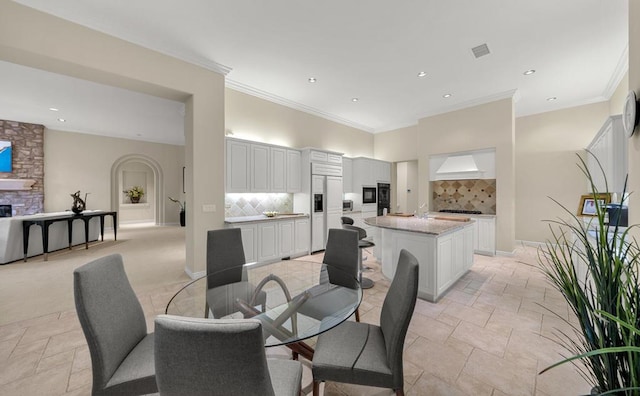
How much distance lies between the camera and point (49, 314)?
8.66ft

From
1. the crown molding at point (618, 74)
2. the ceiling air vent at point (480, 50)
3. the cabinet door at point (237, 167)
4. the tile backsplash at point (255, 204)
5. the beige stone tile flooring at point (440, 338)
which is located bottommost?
the beige stone tile flooring at point (440, 338)

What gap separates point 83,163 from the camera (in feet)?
24.0

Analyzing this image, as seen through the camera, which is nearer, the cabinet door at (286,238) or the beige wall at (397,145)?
the cabinet door at (286,238)

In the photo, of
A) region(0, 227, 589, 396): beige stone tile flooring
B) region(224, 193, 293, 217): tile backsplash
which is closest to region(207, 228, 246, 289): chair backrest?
region(0, 227, 589, 396): beige stone tile flooring

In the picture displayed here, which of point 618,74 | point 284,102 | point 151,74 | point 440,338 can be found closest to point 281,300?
point 440,338

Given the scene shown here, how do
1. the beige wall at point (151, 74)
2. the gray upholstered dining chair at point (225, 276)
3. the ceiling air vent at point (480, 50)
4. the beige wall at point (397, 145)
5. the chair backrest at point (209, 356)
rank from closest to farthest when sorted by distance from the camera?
1. the chair backrest at point (209, 356)
2. the gray upholstered dining chair at point (225, 276)
3. the beige wall at point (151, 74)
4. the ceiling air vent at point (480, 50)
5. the beige wall at point (397, 145)

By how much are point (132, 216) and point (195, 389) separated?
11440 millimetres

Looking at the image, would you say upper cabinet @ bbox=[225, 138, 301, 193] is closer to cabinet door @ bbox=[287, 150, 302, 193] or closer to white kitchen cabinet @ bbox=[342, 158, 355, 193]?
cabinet door @ bbox=[287, 150, 302, 193]

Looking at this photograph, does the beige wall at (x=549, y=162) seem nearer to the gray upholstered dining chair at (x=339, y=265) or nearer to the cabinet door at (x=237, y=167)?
the gray upholstered dining chair at (x=339, y=265)

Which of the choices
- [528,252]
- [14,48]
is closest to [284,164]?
[14,48]

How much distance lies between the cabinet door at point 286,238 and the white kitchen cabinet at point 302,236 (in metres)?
0.10

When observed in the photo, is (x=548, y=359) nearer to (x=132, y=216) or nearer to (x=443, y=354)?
(x=443, y=354)

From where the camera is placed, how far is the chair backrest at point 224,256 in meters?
2.28

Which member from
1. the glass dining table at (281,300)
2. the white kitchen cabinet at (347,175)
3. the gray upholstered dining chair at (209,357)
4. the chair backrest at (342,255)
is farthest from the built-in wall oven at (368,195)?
the gray upholstered dining chair at (209,357)
